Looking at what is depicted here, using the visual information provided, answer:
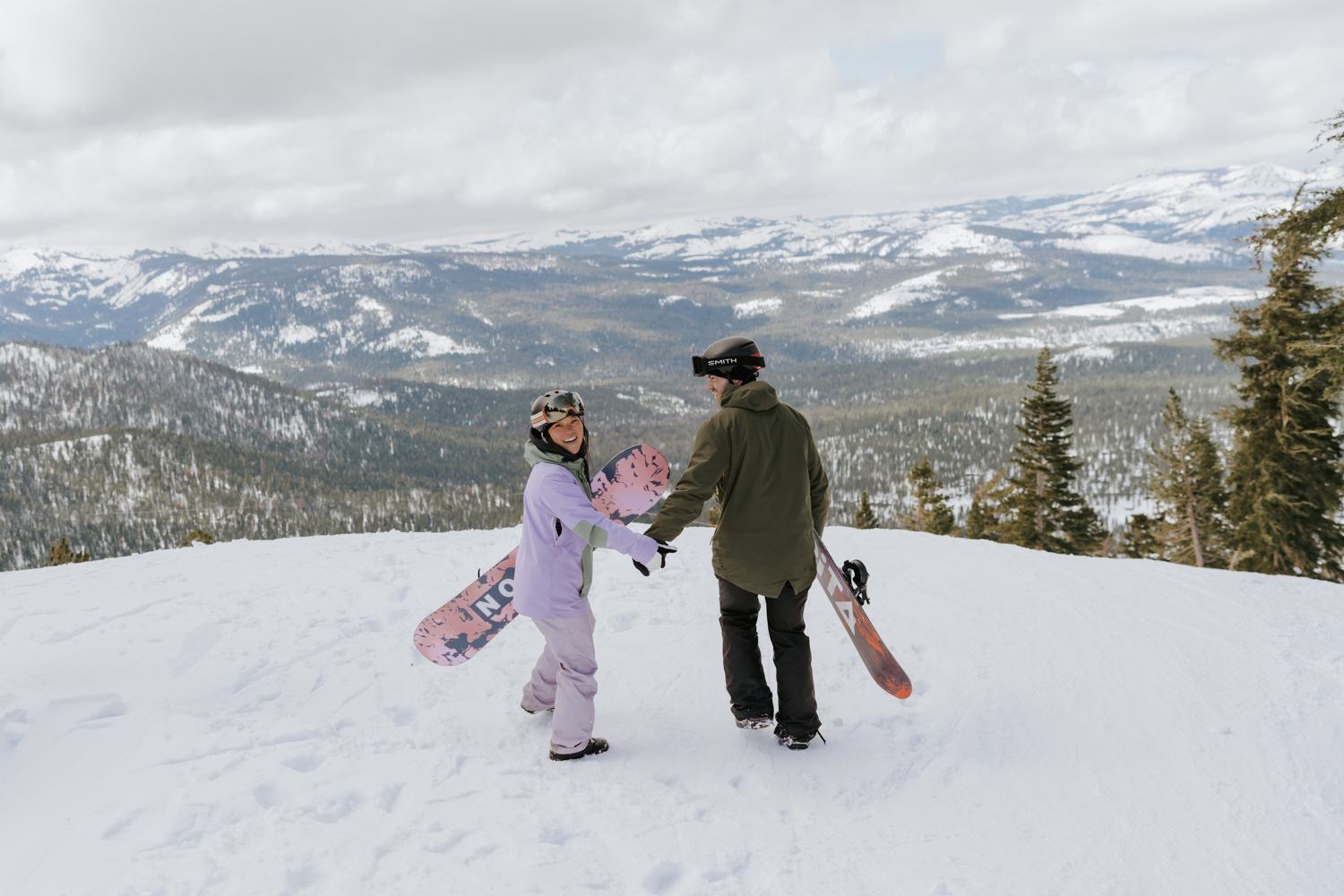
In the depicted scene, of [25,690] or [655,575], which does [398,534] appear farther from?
[25,690]

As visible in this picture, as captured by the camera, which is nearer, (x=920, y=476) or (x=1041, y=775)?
(x=1041, y=775)

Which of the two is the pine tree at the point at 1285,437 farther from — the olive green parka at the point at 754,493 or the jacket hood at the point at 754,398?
the jacket hood at the point at 754,398

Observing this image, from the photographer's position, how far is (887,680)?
562cm

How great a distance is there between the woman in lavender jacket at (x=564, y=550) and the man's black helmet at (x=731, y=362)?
3.19 feet

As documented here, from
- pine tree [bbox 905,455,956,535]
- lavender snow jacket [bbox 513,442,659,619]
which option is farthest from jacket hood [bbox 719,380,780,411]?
pine tree [bbox 905,455,956,535]

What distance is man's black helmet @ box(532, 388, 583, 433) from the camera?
4.83m

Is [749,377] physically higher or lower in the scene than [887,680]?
higher

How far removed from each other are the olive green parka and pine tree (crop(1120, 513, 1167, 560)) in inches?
1336

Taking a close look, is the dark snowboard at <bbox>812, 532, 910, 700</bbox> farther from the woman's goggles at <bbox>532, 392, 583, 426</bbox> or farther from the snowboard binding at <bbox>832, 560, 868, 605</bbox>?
the woman's goggles at <bbox>532, 392, 583, 426</bbox>

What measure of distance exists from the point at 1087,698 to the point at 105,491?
19032 cm

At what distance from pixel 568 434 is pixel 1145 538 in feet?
130

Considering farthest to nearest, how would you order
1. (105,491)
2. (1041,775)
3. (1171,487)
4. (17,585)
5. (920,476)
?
(105,491) < (920,476) < (1171,487) < (17,585) < (1041,775)

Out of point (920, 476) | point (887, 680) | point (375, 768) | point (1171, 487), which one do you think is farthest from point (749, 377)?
point (920, 476)

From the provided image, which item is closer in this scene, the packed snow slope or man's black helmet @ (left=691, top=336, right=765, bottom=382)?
the packed snow slope
